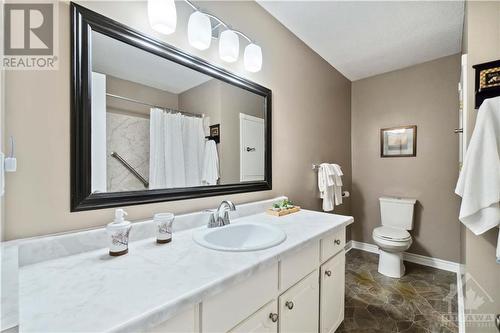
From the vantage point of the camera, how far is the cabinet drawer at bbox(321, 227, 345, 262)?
1.26 m

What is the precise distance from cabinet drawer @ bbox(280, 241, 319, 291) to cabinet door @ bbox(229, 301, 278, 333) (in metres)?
0.09

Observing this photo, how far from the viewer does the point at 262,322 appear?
861 mm

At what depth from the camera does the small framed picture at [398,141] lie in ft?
8.77

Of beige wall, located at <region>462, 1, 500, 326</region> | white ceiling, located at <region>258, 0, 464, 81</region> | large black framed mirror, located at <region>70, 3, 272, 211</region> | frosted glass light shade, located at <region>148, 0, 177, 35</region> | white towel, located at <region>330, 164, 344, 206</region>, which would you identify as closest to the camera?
large black framed mirror, located at <region>70, 3, 272, 211</region>

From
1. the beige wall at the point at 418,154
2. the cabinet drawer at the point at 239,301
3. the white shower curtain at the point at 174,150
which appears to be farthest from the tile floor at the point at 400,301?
the white shower curtain at the point at 174,150

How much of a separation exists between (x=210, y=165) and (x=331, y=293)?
109 centimetres

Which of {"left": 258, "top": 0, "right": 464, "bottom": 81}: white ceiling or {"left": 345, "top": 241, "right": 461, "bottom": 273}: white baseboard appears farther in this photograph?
{"left": 345, "top": 241, "right": 461, "bottom": 273}: white baseboard

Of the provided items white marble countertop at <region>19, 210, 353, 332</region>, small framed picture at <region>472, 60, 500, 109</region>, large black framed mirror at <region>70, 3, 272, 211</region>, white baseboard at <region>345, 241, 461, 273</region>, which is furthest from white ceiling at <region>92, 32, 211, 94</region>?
white baseboard at <region>345, 241, 461, 273</region>

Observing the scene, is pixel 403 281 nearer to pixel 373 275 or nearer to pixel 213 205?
pixel 373 275

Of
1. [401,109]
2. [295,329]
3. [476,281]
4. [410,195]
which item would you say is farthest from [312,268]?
[401,109]

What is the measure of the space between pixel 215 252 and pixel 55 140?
75cm

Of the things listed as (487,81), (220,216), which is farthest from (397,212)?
(220,216)

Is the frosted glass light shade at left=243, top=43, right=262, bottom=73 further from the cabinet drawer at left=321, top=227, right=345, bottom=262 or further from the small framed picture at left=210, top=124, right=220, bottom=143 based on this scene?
the cabinet drawer at left=321, top=227, right=345, bottom=262

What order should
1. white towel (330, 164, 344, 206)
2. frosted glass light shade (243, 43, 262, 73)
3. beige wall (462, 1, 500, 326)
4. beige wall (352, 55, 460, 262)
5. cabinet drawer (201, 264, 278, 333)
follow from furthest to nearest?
beige wall (352, 55, 460, 262) → white towel (330, 164, 344, 206) → frosted glass light shade (243, 43, 262, 73) → beige wall (462, 1, 500, 326) → cabinet drawer (201, 264, 278, 333)
